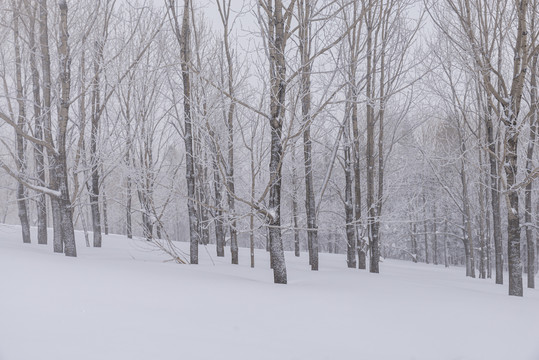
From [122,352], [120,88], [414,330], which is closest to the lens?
[122,352]

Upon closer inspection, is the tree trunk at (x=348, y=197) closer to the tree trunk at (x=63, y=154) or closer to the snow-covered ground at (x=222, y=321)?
the snow-covered ground at (x=222, y=321)

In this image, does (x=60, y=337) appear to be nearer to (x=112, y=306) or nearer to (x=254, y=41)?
(x=112, y=306)

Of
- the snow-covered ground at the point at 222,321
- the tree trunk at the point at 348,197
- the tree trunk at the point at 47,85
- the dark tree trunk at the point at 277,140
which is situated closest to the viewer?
the snow-covered ground at the point at 222,321

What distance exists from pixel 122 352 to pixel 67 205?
15.1 feet

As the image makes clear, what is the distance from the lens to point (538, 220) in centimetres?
1491

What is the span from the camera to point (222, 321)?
325 centimetres

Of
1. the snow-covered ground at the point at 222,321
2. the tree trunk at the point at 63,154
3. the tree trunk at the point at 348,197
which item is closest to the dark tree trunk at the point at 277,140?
the snow-covered ground at the point at 222,321

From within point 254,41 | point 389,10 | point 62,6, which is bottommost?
point 254,41

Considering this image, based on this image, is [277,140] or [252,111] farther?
[252,111]

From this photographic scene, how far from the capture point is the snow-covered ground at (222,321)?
2.72m

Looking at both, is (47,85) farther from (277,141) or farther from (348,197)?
(348,197)

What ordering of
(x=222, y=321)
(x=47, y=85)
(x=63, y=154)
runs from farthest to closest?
1. (x=47, y=85)
2. (x=63, y=154)
3. (x=222, y=321)

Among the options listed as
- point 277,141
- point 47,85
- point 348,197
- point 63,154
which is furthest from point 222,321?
point 348,197

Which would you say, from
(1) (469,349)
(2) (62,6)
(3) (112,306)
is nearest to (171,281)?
(3) (112,306)
